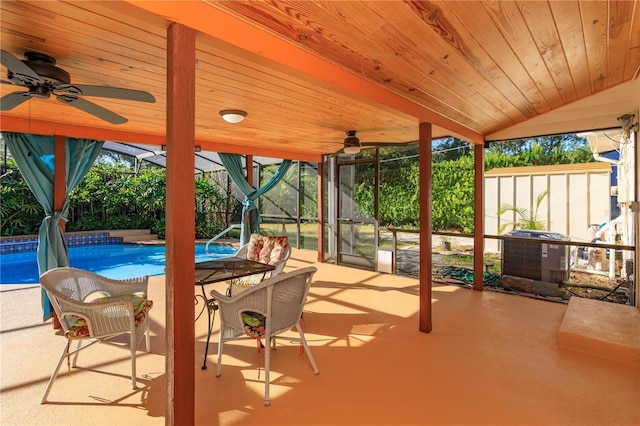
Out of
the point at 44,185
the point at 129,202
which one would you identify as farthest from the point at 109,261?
the point at 44,185

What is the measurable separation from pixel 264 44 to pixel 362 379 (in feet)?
7.58

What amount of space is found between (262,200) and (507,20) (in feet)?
22.9

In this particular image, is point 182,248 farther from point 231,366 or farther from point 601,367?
point 601,367

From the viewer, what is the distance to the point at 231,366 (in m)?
2.54

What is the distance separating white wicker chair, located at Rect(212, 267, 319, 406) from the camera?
2.16m

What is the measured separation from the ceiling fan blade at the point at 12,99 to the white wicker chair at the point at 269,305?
169cm

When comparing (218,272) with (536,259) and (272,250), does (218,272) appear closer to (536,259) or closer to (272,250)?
(272,250)

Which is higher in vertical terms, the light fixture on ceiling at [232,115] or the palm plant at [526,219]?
the light fixture on ceiling at [232,115]

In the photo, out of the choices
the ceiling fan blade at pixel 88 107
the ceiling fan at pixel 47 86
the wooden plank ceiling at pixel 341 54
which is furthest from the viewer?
the ceiling fan blade at pixel 88 107

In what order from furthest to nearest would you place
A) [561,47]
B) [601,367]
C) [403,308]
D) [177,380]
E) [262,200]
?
[262,200]
[403,308]
[601,367]
[561,47]
[177,380]

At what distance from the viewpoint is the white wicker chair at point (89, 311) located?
215 centimetres

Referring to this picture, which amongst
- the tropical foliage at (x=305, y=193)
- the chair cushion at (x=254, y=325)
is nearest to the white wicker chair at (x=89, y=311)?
the chair cushion at (x=254, y=325)

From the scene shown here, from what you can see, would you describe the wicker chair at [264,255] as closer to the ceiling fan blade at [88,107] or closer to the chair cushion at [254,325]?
the chair cushion at [254,325]

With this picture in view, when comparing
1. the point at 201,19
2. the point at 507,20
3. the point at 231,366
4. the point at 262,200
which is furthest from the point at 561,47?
the point at 262,200
